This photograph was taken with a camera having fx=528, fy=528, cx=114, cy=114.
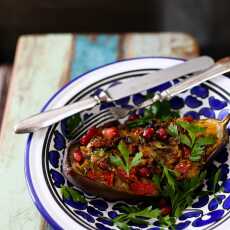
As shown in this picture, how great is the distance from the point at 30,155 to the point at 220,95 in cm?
56

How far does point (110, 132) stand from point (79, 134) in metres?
0.12

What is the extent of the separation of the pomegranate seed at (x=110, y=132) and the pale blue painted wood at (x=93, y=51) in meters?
0.44

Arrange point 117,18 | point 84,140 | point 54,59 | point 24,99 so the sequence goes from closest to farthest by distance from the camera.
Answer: point 84,140
point 24,99
point 54,59
point 117,18

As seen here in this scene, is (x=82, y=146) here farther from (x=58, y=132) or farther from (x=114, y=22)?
(x=114, y=22)

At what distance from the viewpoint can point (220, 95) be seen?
59.4 inches

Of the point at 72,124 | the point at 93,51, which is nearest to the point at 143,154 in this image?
the point at 72,124

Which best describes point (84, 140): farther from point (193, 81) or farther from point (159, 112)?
point (193, 81)

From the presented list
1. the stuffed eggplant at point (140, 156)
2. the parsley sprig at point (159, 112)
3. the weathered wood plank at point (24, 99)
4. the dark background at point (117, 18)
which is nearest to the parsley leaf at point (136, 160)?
the stuffed eggplant at point (140, 156)

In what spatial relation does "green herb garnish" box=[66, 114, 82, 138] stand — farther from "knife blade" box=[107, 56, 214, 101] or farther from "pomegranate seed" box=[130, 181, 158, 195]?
"pomegranate seed" box=[130, 181, 158, 195]

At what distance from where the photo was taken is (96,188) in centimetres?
131

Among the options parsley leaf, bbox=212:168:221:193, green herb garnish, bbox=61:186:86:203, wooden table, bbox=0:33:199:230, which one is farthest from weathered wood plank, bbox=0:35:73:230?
parsley leaf, bbox=212:168:221:193

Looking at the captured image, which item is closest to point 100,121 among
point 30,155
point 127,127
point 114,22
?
point 127,127

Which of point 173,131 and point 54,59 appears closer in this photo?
point 173,131

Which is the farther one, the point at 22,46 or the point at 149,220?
the point at 22,46
